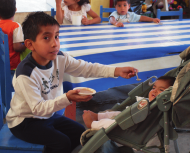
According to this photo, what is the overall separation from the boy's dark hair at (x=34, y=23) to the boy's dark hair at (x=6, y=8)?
106 cm

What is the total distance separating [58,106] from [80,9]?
248 cm

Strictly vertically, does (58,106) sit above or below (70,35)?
below

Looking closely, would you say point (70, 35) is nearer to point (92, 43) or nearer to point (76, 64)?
point (92, 43)

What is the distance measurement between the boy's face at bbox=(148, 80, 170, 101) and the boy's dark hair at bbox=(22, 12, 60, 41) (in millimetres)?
805

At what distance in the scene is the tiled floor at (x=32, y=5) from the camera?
22.1ft

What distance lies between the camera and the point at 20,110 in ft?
4.53

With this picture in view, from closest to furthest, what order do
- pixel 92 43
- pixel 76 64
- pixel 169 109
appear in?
pixel 169 109 → pixel 76 64 → pixel 92 43

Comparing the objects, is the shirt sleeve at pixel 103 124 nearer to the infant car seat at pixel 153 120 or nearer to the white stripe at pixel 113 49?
the infant car seat at pixel 153 120

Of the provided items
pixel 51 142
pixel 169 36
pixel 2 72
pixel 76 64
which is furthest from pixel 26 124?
pixel 169 36

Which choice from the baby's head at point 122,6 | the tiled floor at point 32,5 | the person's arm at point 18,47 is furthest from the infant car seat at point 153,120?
the tiled floor at point 32,5

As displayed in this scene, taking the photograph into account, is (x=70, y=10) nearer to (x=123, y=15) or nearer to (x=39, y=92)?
(x=123, y=15)

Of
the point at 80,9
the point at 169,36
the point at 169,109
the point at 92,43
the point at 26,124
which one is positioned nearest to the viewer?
the point at 169,109

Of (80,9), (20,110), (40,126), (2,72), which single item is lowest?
(40,126)

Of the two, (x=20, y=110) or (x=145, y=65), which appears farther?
(x=145, y=65)
